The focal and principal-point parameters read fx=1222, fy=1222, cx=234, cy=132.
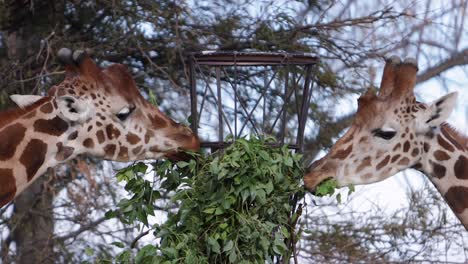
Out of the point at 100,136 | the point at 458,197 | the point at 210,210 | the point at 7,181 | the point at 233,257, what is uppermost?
the point at 100,136

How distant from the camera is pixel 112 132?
22.2 ft

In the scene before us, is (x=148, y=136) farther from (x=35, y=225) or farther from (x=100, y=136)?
(x=35, y=225)

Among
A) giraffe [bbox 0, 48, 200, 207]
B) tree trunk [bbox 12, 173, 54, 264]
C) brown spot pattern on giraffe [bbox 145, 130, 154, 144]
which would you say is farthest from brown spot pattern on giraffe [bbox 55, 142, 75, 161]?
tree trunk [bbox 12, 173, 54, 264]

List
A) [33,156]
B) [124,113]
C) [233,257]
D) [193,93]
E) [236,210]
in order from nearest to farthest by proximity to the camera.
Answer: [233,257] → [236,210] → [193,93] → [33,156] → [124,113]

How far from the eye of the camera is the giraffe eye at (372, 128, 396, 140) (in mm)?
6691

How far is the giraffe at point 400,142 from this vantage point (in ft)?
21.7

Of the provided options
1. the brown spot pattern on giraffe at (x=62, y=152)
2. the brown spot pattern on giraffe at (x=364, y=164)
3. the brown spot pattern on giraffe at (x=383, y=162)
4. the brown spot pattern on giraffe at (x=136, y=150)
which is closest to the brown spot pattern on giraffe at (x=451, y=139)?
the brown spot pattern on giraffe at (x=383, y=162)

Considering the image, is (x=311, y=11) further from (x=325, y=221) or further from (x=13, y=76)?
(x=13, y=76)

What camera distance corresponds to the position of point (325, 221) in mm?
10781

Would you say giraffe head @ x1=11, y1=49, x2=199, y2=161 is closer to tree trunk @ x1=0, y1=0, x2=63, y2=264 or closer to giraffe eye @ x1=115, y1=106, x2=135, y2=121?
giraffe eye @ x1=115, y1=106, x2=135, y2=121

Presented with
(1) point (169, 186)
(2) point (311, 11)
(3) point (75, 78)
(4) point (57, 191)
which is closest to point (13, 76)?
(4) point (57, 191)

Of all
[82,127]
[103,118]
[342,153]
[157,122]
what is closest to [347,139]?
[342,153]

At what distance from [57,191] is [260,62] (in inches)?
195

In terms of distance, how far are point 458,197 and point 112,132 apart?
1948mm
